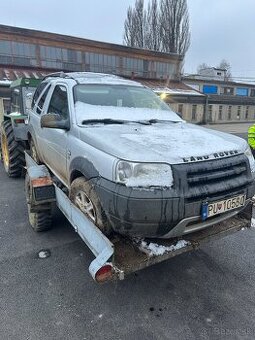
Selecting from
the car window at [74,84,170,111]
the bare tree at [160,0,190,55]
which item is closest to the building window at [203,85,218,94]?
the bare tree at [160,0,190,55]

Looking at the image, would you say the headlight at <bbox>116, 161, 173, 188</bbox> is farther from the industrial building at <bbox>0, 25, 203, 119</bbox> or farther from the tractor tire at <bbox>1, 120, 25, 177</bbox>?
the industrial building at <bbox>0, 25, 203, 119</bbox>

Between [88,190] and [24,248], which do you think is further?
[24,248]

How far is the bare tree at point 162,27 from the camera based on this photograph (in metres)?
36.8

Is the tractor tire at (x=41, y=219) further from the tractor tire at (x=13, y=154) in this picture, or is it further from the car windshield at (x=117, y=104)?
the tractor tire at (x=13, y=154)

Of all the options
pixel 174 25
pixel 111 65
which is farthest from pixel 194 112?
pixel 174 25

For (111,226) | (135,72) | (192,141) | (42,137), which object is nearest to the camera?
(111,226)

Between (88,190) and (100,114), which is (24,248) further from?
(100,114)

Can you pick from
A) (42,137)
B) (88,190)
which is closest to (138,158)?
(88,190)

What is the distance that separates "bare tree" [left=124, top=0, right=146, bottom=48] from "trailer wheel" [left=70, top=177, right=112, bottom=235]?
3849cm

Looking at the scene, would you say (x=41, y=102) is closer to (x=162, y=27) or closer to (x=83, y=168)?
(x=83, y=168)

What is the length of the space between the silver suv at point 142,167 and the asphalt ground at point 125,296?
78cm

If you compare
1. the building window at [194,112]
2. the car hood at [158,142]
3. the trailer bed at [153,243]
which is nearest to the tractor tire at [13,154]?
the car hood at [158,142]

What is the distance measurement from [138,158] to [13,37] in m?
26.1

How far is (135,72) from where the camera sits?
104 feet
